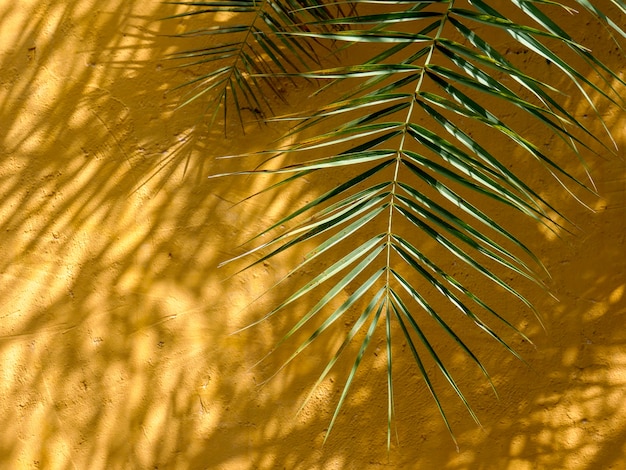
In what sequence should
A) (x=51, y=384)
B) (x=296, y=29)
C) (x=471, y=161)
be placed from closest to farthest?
(x=471, y=161)
(x=296, y=29)
(x=51, y=384)

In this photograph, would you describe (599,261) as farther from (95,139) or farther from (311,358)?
(95,139)

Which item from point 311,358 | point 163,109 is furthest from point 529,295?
point 163,109

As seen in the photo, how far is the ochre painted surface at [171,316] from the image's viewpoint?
2.39m

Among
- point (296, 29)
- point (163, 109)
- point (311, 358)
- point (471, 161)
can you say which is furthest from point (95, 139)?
point (471, 161)

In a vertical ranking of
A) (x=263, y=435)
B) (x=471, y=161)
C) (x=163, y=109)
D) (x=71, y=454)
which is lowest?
(x=263, y=435)

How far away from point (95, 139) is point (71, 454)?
99 cm

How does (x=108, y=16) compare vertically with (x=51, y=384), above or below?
above

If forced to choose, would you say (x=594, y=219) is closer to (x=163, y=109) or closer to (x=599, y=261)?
(x=599, y=261)

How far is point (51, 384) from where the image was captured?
2.38 meters

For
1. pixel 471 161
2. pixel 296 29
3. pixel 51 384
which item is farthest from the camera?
pixel 51 384

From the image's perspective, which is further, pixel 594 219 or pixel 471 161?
pixel 594 219

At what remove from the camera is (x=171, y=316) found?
240 centimetres

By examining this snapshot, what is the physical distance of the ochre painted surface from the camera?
7.83 ft

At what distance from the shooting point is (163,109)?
7.91 ft
